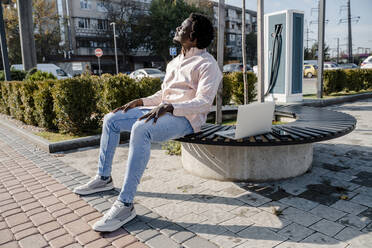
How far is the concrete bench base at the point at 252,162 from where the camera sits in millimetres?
3670

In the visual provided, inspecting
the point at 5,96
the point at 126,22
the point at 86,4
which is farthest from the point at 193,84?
the point at 86,4

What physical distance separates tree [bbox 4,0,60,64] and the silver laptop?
3802 cm

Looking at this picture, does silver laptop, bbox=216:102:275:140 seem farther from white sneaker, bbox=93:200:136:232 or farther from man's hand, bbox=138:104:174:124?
white sneaker, bbox=93:200:136:232

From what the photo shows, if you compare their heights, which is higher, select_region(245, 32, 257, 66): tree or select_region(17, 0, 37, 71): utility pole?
select_region(245, 32, 257, 66): tree

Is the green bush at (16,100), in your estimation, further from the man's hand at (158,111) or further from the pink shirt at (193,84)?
the man's hand at (158,111)

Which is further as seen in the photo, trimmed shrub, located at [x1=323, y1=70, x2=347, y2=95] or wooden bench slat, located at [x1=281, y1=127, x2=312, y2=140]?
trimmed shrub, located at [x1=323, y1=70, x2=347, y2=95]

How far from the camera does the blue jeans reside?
8.95ft

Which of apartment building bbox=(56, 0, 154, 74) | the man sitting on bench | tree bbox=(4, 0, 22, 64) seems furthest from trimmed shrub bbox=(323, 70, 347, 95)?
apartment building bbox=(56, 0, 154, 74)

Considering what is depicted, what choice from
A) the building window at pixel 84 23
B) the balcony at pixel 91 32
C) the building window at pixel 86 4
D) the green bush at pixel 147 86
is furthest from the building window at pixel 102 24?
the green bush at pixel 147 86

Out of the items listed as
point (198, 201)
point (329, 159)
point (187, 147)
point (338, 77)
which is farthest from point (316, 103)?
point (198, 201)

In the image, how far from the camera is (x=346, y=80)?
13.4 meters

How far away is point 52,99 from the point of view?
688cm

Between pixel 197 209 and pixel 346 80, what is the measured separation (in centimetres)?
1254

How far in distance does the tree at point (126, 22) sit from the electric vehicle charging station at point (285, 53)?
34214 mm
